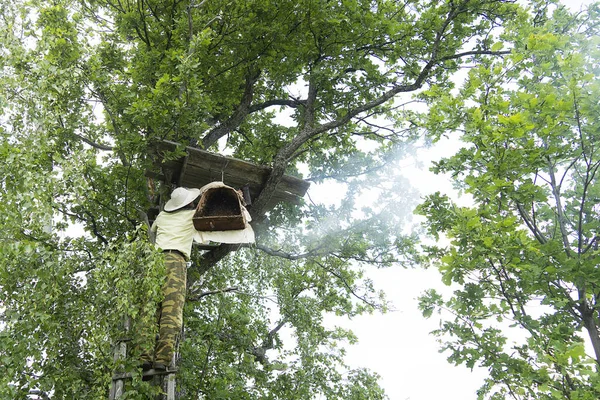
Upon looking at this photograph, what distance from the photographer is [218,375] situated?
22.0 feet

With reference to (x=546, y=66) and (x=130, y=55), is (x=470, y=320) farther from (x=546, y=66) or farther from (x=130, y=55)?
(x=130, y=55)

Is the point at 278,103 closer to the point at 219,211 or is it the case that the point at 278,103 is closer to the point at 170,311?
the point at 219,211

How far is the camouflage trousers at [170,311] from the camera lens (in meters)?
4.74

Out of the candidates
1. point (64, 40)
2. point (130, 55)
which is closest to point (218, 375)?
point (64, 40)

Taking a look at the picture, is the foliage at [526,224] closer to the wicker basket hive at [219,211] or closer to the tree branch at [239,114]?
the wicker basket hive at [219,211]

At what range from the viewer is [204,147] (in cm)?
767

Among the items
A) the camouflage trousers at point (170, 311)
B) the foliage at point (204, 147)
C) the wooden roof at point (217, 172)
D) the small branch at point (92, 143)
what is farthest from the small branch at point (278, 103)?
the camouflage trousers at point (170, 311)

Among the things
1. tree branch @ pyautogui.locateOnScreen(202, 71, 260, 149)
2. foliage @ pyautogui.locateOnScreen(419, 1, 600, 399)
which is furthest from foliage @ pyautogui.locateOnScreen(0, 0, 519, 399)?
foliage @ pyautogui.locateOnScreen(419, 1, 600, 399)

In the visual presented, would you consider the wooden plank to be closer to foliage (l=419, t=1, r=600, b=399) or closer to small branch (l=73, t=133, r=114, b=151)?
small branch (l=73, t=133, r=114, b=151)

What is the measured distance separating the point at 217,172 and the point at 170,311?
2.22 metres

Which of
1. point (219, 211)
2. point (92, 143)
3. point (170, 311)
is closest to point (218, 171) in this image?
point (219, 211)

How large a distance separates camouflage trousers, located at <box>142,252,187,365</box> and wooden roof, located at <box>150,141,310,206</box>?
146 cm

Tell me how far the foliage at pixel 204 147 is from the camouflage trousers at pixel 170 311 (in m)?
0.61

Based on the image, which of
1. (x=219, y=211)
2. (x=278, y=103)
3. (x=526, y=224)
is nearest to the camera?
(x=526, y=224)
